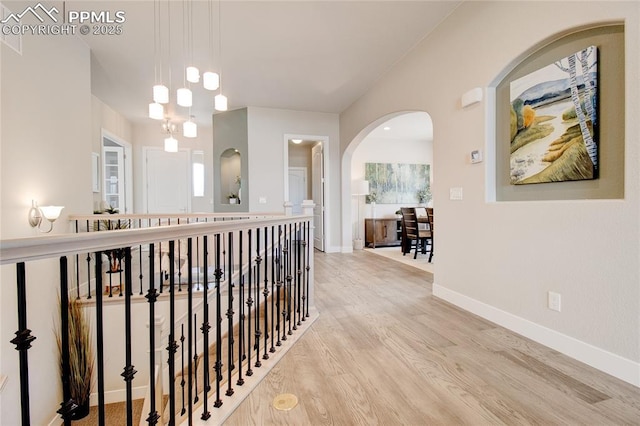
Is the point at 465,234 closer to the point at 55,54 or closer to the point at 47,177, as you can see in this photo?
the point at 47,177

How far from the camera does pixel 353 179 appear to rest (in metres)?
7.78

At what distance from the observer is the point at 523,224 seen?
229cm

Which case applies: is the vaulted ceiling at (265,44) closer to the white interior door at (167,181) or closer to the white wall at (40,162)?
the white wall at (40,162)

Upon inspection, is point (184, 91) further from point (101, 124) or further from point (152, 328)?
point (101, 124)

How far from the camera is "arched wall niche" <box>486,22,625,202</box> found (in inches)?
69.7

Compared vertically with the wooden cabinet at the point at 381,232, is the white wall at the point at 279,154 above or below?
above

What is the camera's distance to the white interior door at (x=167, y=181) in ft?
22.9

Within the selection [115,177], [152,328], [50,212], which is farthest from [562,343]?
[115,177]

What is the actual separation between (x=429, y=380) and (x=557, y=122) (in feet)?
6.43

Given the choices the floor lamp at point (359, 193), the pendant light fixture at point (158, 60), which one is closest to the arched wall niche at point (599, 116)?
the pendant light fixture at point (158, 60)

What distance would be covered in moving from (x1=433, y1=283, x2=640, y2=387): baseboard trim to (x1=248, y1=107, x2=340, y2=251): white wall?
374 centimetres

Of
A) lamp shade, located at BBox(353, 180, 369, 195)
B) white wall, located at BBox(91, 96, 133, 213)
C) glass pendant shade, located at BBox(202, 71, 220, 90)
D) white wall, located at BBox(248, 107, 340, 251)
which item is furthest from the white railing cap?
lamp shade, located at BBox(353, 180, 369, 195)

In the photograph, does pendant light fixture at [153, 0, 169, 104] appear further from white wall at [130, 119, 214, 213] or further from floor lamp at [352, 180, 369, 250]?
floor lamp at [352, 180, 369, 250]

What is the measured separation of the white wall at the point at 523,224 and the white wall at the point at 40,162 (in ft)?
13.0
